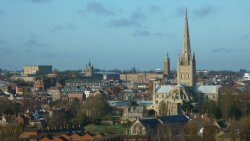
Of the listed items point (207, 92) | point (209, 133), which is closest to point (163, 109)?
point (207, 92)

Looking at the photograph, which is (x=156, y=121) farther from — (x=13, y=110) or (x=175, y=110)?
(x=13, y=110)

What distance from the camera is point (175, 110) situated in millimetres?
63344

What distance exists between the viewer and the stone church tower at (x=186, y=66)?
266 feet

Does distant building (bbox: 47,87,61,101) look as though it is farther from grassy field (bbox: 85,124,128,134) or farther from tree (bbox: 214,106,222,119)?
tree (bbox: 214,106,222,119)

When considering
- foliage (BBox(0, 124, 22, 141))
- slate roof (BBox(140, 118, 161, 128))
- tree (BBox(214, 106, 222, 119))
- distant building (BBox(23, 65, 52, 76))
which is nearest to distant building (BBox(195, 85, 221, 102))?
tree (BBox(214, 106, 222, 119))

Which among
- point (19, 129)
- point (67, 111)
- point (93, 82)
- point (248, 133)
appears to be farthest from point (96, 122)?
point (93, 82)

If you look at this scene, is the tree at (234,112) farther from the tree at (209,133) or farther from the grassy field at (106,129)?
the tree at (209,133)

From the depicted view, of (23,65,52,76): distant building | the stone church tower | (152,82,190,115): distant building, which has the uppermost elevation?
(23,65,52,76): distant building

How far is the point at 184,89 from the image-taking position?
244 ft

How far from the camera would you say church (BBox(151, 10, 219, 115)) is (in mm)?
72625

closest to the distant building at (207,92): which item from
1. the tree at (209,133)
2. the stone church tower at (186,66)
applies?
the stone church tower at (186,66)

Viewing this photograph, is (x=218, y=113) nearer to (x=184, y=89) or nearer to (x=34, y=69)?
(x=184, y=89)

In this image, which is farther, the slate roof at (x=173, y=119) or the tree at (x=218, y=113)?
the tree at (x=218, y=113)

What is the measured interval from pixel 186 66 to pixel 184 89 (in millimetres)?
7286
